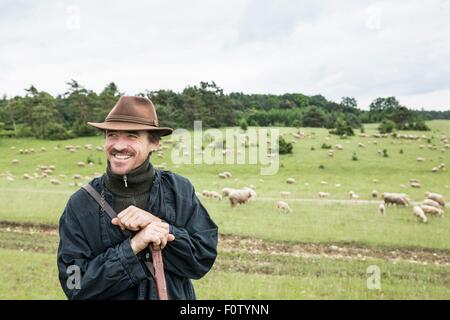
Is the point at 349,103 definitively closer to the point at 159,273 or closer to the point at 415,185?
the point at 415,185

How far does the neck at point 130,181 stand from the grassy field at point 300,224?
271 inches

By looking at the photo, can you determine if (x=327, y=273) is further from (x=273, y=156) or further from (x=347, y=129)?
(x=347, y=129)

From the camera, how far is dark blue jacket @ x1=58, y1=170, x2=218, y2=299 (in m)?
3.40

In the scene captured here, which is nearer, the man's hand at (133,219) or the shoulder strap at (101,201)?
the man's hand at (133,219)

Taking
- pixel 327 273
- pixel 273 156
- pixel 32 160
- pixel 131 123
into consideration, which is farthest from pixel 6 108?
pixel 131 123

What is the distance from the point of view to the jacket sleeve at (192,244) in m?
3.57

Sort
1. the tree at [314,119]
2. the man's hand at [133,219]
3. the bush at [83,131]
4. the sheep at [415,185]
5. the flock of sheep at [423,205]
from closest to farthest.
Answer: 1. the man's hand at [133,219]
2. the flock of sheep at [423,205]
3. the sheep at [415,185]
4. the bush at [83,131]
5. the tree at [314,119]

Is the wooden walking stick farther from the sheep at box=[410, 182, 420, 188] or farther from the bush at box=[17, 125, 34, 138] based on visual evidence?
the bush at box=[17, 125, 34, 138]

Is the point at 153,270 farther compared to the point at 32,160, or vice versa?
the point at 32,160

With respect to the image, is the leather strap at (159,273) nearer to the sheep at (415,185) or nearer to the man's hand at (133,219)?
the man's hand at (133,219)

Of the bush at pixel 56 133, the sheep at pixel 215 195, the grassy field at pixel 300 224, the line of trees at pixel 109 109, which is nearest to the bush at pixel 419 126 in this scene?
the line of trees at pixel 109 109

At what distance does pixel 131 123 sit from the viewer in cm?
369
